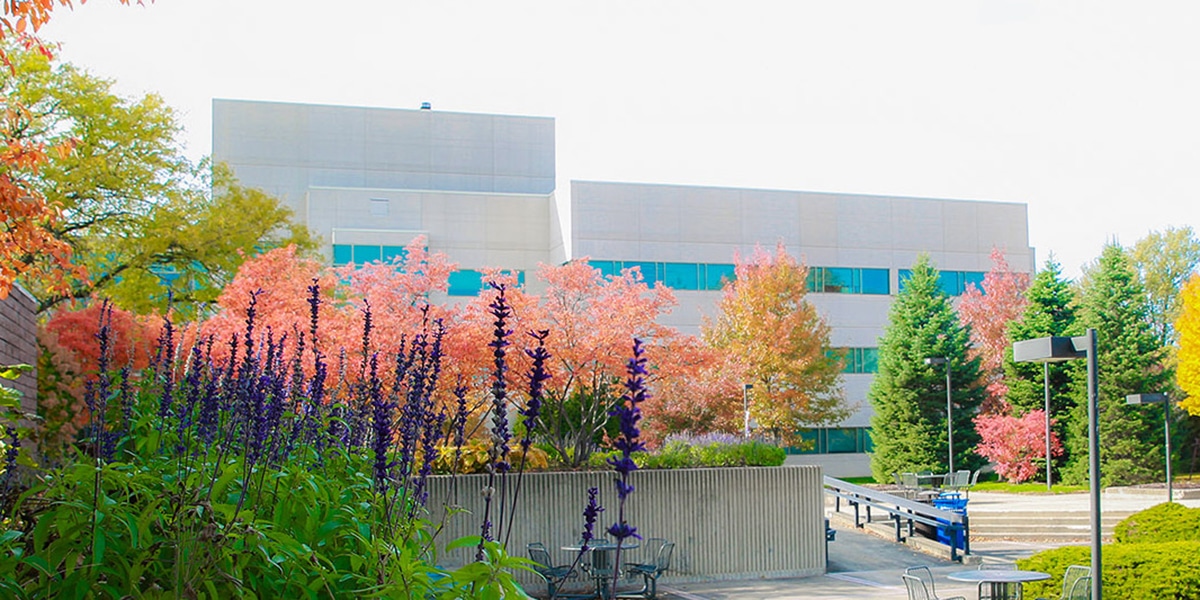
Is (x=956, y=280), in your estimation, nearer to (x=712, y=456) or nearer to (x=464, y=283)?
(x=464, y=283)

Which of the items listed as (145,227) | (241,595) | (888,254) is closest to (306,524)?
(241,595)

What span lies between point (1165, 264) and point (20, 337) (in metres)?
54.6

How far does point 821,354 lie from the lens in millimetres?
36312

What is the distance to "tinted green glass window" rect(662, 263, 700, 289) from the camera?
4028cm

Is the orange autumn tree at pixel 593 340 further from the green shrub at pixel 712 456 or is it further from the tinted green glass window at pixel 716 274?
the tinted green glass window at pixel 716 274

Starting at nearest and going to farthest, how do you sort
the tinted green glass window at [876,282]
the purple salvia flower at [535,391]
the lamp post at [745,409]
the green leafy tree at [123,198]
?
the purple salvia flower at [535,391] → the green leafy tree at [123,198] → the lamp post at [745,409] → the tinted green glass window at [876,282]

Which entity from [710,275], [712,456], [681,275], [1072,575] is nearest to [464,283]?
[681,275]

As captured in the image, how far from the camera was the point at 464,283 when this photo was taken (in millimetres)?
39438

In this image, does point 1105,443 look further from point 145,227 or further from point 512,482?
point 145,227

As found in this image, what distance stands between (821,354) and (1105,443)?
9011mm

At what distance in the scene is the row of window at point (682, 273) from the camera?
39.6 metres

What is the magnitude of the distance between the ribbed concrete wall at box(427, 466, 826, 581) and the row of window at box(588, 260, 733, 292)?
21.9 meters

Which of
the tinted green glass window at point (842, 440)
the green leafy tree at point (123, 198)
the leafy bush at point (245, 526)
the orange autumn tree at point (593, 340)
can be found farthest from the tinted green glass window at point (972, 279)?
the leafy bush at point (245, 526)

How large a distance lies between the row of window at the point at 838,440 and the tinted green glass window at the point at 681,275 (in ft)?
22.7
